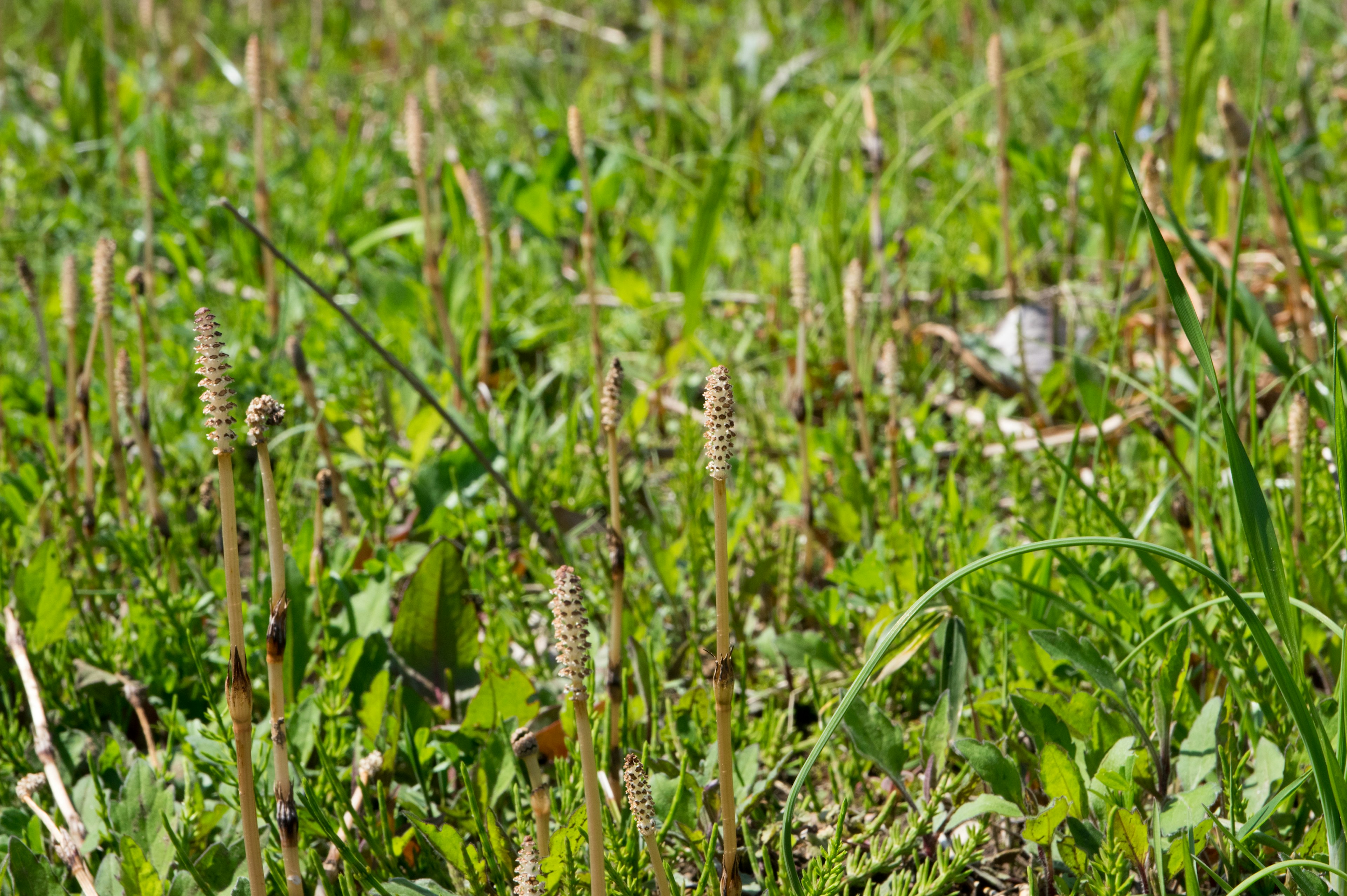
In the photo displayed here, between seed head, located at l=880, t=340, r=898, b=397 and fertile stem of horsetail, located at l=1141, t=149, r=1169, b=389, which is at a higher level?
fertile stem of horsetail, located at l=1141, t=149, r=1169, b=389

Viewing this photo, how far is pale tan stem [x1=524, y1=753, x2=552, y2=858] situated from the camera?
1.11 metres

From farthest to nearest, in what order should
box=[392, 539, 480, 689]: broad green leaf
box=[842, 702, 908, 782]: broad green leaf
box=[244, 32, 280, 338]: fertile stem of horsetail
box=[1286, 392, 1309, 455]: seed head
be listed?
box=[244, 32, 280, 338]: fertile stem of horsetail, box=[392, 539, 480, 689]: broad green leaf, box=[1286, 392, 1309, 455]: seed head, box=[842, 702, 908, 782]: broad green leaf

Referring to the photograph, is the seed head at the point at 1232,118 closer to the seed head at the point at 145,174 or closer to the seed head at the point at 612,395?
the seed head at the point at 612,395

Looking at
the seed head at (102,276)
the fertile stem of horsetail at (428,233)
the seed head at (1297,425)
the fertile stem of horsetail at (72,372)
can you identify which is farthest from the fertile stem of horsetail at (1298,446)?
the fertile stem of horsetail at (72,372)

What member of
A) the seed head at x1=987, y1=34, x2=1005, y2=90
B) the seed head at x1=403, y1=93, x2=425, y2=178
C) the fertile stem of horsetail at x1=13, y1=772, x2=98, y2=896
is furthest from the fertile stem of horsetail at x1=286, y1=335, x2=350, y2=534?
the seed head at x1=987, y1=34, x2=1005, y2=90

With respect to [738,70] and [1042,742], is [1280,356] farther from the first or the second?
[738,70]

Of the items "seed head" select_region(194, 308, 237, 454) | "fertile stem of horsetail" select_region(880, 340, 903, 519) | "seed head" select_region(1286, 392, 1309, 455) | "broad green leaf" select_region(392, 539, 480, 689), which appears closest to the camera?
"seed head" select_region(194, 308, 237, 454)

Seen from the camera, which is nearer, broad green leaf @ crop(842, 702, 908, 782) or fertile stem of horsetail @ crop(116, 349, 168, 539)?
broad green leaf @ crop(842, 702, 908, 782)

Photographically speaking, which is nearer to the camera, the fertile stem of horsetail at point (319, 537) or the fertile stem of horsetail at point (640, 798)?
the fertile stem of horsetail at point (640, 798)

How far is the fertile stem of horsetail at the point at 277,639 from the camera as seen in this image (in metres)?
1.01

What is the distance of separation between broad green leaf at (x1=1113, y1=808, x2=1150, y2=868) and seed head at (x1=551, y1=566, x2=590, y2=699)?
2.26ft

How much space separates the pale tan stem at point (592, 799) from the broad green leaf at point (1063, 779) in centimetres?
59

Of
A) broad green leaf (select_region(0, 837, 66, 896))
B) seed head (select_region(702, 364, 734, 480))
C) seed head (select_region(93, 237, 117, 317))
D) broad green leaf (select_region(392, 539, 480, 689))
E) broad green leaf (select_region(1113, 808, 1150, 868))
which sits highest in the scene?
seed head (select_region(702, 364, 734, 480))

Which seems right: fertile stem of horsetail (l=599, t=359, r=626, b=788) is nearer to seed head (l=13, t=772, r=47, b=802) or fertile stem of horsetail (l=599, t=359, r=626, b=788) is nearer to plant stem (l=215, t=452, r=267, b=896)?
plant stem (l=215, t=452, r=267, b=896)
